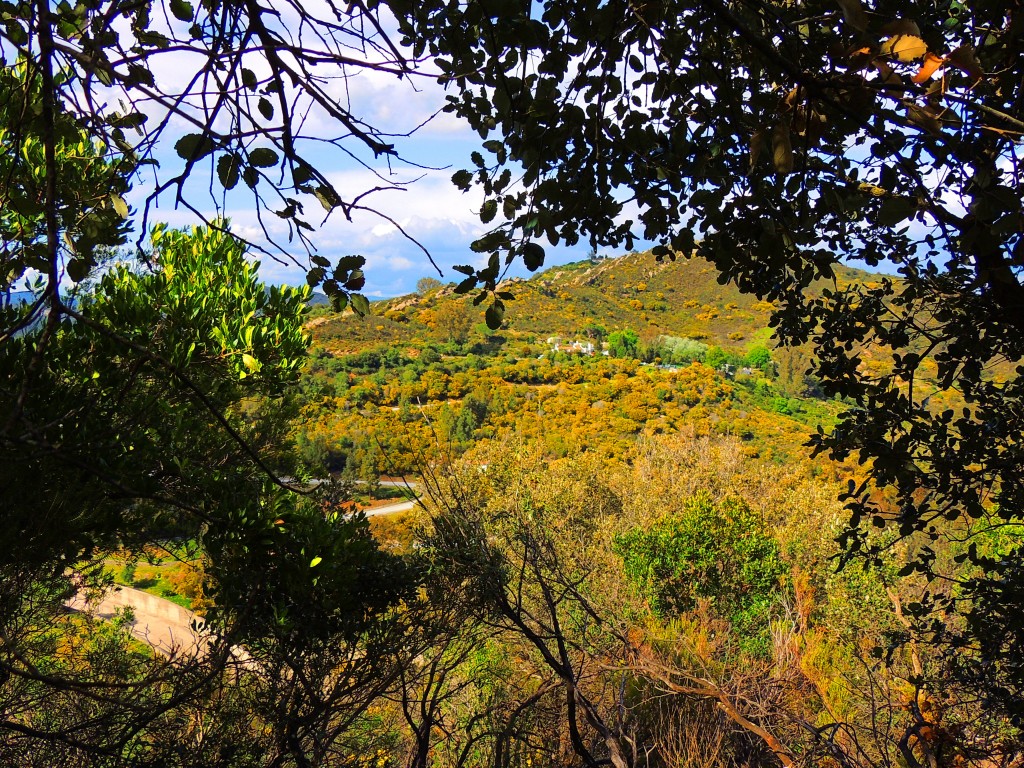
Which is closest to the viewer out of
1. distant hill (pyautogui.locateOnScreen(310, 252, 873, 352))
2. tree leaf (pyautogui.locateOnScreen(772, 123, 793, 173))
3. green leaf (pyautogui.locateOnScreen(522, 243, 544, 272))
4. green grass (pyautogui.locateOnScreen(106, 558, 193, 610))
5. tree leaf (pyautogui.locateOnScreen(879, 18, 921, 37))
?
tree leaf (pyautogui.locateOnScreen(879, 18, 921, 37))

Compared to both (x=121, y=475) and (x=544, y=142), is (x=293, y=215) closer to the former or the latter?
(x=544, y=142)

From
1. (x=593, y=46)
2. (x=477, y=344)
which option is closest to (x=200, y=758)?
(x=593, y=46)

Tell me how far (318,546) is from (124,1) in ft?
11.8

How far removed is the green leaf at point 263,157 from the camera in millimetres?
1083

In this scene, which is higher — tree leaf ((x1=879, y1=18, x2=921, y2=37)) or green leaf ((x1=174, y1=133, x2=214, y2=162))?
green leaf ((x1=174, y1=133, x2=214, y2=162))

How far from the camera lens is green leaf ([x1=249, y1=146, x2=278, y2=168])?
42.6 inches

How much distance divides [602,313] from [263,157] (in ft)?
156

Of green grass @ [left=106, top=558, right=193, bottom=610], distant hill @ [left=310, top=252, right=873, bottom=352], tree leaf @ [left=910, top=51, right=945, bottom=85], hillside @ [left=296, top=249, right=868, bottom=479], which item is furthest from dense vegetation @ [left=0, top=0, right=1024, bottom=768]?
distant hill @ [left=310, top=252, right=873, bottom=352]

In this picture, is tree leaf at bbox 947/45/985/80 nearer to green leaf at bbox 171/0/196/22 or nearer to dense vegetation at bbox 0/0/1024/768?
dense vegetation at bbox 0/0/1024/768

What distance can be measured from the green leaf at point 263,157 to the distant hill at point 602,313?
40.1 meters

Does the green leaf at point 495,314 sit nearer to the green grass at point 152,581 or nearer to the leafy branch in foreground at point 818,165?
the leafy branch in foreground at point 818,165

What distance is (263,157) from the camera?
109 centimetres

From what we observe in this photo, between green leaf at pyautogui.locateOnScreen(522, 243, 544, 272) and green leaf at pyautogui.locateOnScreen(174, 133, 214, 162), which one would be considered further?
green leaf at pyautogui.locateOnScreen(522, 243, 544, 272)

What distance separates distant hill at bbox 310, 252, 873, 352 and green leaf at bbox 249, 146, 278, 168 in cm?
4009
